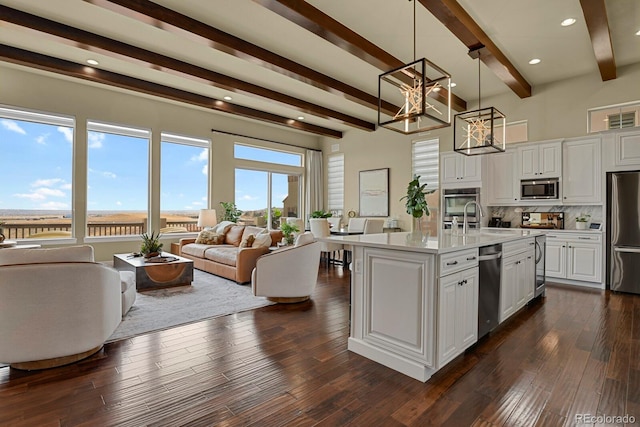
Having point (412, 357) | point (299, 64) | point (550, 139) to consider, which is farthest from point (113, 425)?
point (550, 139)

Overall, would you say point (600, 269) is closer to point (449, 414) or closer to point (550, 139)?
point (550, 139)

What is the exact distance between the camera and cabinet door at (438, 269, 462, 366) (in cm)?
220

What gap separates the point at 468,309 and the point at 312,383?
1.32m

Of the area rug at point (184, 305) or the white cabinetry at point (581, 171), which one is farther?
the white cabinetry at point (581, 171)

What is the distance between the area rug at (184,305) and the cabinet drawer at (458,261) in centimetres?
236

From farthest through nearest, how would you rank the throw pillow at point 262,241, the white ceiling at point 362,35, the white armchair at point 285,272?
the throw pillow at point 262,241 → the white armchair at point 285,272 → the white ceiling at point 362,35

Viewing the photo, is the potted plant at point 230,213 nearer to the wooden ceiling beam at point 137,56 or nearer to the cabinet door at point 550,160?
the wooden ceiling beam at point 137,56

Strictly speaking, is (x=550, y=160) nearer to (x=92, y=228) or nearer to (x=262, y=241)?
(x=262, y=241)

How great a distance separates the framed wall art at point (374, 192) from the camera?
8.05 m

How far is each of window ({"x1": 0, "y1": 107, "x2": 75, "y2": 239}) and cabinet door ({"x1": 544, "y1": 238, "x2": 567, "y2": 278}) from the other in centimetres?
816

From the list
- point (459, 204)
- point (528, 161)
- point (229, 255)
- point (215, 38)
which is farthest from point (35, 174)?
point (528, 161)

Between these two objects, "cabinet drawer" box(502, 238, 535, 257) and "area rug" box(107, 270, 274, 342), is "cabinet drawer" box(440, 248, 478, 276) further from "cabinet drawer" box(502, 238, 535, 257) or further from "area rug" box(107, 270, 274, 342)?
"area rug" box(107, 270, 274, 342)

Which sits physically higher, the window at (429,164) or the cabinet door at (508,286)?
the window at (429,164)

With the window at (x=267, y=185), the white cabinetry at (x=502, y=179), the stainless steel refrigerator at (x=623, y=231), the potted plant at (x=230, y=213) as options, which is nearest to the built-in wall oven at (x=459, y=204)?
the white cabinetry at (x=502, y=179)
